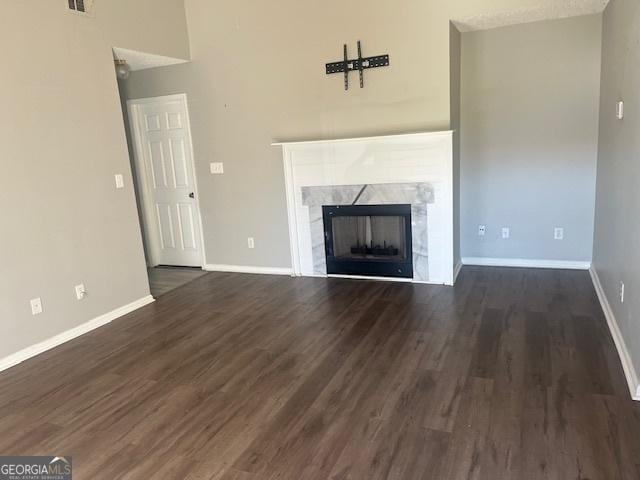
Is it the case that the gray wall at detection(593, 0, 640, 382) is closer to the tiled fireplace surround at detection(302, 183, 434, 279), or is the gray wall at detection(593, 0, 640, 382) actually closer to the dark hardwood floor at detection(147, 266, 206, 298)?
the tiled fireplace surround at detection(302, 183, 434, 279)

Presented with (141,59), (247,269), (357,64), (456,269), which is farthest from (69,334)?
(456,269)

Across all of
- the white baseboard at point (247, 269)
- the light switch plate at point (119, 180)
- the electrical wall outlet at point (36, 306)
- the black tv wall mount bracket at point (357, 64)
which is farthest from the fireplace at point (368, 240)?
the electrical wall outlet at point (36, 306)

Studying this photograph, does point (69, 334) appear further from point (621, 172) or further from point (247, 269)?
point (621, 172)

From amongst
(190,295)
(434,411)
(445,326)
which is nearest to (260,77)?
(190,295)

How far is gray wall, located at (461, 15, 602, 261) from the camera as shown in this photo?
4406 mm

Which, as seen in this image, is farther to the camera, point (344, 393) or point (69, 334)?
point (69, 334)

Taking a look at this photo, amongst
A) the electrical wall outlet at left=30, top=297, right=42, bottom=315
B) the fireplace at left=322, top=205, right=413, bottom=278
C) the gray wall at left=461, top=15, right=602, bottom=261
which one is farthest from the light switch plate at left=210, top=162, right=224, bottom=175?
the gray wall at left=461, top=15, right=602, bottom=261

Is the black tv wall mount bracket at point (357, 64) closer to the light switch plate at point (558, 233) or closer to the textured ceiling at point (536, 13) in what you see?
the textured ceiling at point (536, 13)

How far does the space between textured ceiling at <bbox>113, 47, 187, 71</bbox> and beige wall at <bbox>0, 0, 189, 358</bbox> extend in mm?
98

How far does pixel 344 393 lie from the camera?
104 inches

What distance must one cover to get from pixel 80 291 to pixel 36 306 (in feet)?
1.27

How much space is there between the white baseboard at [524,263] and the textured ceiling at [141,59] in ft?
12.8

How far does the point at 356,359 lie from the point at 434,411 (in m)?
0.74

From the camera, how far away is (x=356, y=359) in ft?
10.0
